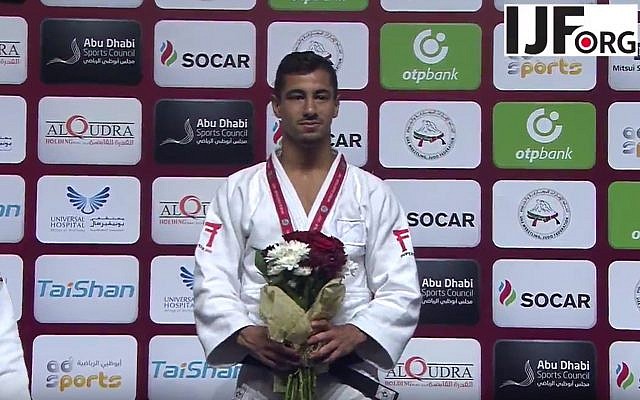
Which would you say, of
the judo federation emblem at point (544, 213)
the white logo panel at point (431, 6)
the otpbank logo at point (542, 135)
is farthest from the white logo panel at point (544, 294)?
the white logo panel at point (431, 6)

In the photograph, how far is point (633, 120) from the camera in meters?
3.91

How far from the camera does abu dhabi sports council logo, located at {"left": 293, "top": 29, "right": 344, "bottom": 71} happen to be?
3.90 meters

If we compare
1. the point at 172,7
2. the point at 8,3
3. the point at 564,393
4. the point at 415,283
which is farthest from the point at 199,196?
the point at 564,393

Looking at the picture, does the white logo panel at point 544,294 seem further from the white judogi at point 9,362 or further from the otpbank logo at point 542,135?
the white judogi at point 9,362

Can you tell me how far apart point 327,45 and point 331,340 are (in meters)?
1.58

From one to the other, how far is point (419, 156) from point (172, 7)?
1.11 meters

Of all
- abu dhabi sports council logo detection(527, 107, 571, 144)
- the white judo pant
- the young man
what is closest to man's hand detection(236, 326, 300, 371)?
the young man

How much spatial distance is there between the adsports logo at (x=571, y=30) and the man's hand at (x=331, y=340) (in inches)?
66.0

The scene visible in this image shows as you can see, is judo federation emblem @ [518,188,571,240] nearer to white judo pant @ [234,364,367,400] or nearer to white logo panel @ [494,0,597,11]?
white logo panel @ [494,0,597,11]

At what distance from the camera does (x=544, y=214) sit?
12.8 feet

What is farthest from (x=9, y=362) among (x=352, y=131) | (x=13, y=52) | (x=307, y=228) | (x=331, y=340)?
(x=13, y=52)

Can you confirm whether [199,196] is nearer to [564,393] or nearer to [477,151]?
[477,151]

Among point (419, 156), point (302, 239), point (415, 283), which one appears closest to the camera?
point (302, 239)

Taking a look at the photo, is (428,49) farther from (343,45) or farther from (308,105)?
(308,105)
